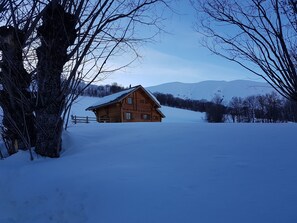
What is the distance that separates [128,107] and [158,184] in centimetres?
2692

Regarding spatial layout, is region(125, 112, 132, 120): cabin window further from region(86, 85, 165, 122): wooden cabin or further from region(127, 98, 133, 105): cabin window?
region(127, 98, 133, 105): cabin window

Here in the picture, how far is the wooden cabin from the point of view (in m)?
28.6

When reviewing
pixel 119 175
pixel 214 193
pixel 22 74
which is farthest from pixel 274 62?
pixel 22 74

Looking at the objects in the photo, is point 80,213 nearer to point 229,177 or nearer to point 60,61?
point 229,177

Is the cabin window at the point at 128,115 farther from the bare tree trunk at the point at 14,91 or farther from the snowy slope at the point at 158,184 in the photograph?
the snowy slope at the point at 158,184

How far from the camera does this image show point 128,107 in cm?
2978

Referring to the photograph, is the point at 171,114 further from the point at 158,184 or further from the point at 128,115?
the point at 158,184

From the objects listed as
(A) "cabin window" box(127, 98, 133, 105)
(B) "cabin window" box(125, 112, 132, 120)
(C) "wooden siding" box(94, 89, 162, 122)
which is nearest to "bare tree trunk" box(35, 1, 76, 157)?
(C) "wooden siding" box(94, 89, 162, 122)

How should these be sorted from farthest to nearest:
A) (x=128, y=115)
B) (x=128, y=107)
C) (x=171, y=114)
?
1. (x=171, y=114)
2. (x=128, y=115)
3. (x=128, y=107)

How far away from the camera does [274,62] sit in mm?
4453

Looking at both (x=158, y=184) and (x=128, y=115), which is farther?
(x=128, y=115)

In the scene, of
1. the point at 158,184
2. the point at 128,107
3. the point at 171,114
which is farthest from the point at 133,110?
the point at 171,114

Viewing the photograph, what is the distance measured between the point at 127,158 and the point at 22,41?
121 inches

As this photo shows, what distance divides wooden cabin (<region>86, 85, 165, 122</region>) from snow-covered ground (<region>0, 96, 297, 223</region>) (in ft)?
78.4
